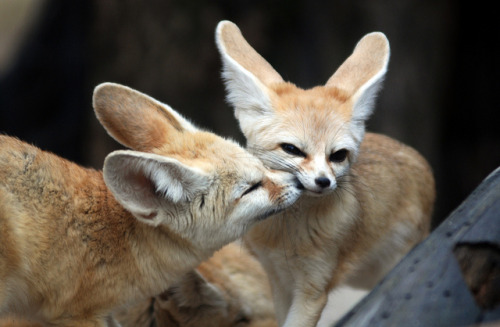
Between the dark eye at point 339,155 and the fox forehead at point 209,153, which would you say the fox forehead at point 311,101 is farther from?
the fox forehead at point 209,153

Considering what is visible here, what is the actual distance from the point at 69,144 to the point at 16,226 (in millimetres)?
6180

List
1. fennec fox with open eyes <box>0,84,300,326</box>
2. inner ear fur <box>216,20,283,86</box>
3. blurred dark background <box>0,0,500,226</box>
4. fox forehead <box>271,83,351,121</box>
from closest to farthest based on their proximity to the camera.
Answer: fennec fox with open eyes <box>0,84,300,326</box>
fox forehead <box>271,83,351,121</box>
inner ear fur <box>216,20,283,86</box>
blurred dark background <box>0,0,500,226</box>

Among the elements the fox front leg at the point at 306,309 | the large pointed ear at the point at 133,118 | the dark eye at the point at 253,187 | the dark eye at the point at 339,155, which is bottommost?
the fox front leg at the point at 306,309

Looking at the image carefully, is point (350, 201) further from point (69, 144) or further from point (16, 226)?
point (69, 144)

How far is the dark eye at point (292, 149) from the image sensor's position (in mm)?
4398

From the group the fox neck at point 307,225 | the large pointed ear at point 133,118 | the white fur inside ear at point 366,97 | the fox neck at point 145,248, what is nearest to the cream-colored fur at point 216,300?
the fox neck at point 307,225

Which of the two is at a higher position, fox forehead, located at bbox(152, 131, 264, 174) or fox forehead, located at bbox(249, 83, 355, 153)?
fox forehead, located at bbox(249, 83, 355, 153)

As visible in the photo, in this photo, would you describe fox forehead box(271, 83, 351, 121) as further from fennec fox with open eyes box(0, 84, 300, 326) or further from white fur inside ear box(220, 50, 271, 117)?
fennec fox with open eyes box(0, 84, 300, 326)

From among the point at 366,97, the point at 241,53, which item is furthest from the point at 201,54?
the point at 366,97

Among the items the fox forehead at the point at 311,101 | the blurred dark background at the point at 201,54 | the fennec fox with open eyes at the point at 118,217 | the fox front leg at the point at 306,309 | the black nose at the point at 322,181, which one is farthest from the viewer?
the blurred dark background at the point at 201,54

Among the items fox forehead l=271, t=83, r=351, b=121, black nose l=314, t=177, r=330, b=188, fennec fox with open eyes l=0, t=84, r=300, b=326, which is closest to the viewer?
fennec fox with open eyes l=0, t=84, r=300, b=326

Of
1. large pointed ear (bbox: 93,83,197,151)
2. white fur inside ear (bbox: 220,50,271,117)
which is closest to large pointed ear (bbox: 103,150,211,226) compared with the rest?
large pointed ear (bbox: 93,83,197,151)

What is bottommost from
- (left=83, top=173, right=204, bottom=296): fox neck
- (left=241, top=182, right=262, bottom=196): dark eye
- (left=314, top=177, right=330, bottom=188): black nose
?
(left=83, top=173, right=204, bottom=296): fox neck

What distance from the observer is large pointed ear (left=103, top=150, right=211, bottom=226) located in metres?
3.69
